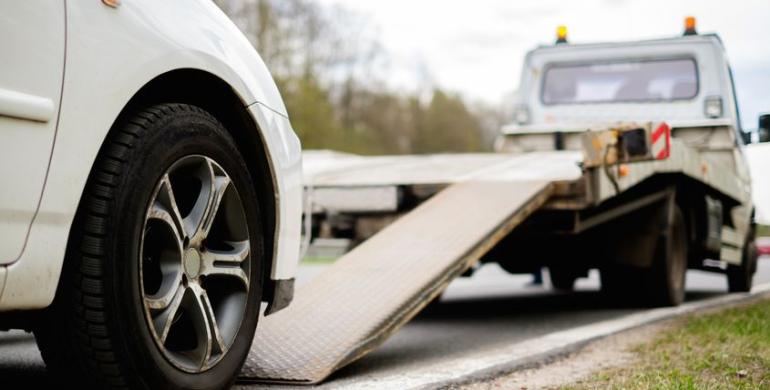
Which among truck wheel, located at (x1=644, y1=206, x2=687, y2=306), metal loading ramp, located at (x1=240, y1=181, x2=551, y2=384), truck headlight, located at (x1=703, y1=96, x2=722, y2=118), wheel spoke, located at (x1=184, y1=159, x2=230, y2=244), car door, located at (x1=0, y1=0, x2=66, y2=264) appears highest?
car door, located at (x1=0, y1=0, x2=66, y2=264)

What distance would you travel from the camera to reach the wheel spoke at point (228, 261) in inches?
113

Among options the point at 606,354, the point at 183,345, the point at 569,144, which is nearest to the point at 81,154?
the point at 183,345

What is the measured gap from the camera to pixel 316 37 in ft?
114

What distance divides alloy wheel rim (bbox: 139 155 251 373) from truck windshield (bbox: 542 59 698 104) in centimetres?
708

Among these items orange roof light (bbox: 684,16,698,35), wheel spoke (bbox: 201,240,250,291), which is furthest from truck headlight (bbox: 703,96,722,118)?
wheel spoke (bbox: 201,240,250,291)

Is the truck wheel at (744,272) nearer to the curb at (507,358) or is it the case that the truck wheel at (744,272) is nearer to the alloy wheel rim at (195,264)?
the curb at (507,358)

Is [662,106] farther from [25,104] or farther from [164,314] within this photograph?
[25,104]

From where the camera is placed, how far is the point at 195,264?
2.81 metres

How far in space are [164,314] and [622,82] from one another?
300 inches

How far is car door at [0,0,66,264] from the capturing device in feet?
6.89

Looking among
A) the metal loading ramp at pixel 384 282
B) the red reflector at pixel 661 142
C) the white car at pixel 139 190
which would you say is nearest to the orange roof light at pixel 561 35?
the red reflector at pixel 661 142

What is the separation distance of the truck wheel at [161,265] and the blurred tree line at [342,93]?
75.2 feet

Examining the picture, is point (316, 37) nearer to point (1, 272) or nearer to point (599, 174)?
point (599, 174)

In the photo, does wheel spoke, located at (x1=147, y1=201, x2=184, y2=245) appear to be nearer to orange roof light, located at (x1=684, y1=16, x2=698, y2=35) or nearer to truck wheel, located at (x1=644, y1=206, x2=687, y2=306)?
truck wheel, located at (x1=644, y1=206, x2=687, y2=306)
